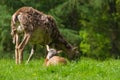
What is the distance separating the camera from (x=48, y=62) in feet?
43.2

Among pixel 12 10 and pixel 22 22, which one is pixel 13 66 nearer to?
pixel 22 22

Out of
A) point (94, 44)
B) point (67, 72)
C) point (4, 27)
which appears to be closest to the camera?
point (67, 72)

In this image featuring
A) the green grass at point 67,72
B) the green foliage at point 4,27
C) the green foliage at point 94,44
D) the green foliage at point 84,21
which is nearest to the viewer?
the green grass at point 67,72

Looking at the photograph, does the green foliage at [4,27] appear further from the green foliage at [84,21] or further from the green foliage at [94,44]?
the green foliage at [94,44]

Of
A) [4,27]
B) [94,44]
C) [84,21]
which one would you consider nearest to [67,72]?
[4,27]

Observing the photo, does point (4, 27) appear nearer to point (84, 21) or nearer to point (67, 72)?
point (84, 21)

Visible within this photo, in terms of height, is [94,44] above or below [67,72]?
below

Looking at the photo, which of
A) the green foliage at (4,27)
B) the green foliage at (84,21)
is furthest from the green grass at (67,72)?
the green foliage at (4,27)

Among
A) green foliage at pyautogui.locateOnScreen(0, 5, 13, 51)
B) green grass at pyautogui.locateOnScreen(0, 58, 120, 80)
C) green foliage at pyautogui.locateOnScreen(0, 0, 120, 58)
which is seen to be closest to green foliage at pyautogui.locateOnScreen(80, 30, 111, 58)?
green foliage at pyautogui.locateOnScreen(0, 0, 120, 58)

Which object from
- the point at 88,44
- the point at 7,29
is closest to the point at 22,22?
the point at 7,29

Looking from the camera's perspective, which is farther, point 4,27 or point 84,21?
point 84,21

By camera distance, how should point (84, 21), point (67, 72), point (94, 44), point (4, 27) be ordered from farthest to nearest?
1. point (94, 44)
2. point (84, 21)
3. point (4, 27)
4. point (67, 72)

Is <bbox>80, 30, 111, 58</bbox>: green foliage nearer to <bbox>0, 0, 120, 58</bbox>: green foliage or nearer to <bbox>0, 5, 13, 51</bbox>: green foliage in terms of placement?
<bbox>0, 0, 120, 58</bbox>: green foliage

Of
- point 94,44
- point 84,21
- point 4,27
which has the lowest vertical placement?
point 94,44
